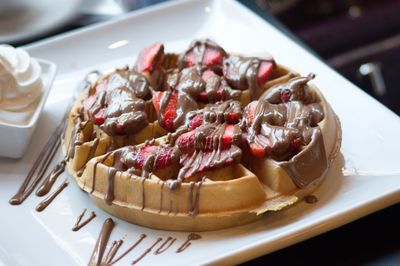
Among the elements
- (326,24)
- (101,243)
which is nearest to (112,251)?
(101,243)

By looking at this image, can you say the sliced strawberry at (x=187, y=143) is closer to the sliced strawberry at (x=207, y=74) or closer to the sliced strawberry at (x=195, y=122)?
the sliced strawberry at (x=195, y=122)

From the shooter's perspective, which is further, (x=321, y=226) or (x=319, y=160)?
(x=319, y=160)

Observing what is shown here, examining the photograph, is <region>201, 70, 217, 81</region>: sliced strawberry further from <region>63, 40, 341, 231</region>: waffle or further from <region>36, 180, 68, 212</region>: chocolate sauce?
<region>36, 180, 68, 212</region>: chocolate sauce

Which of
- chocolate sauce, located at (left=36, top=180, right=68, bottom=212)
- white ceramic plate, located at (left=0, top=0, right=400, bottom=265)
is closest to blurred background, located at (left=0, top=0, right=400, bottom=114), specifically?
white ceramic plate, located at (left=0, top=0, right=400, bottom=265)

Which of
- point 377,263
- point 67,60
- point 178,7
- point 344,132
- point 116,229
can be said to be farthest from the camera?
point 178,7

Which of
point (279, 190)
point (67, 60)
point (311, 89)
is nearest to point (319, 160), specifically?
point (279, 190)

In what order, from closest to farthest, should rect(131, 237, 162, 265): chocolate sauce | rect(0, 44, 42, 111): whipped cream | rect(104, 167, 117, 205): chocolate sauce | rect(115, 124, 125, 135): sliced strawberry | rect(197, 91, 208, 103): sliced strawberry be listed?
rect(131, 237, 162, 265): chocolate sauce
rect(104, 167, 117, 205): chocolate sauce
rect(115, 124, 125, 135): sliced strawberry
rect(197, 91, 208, 103): sliced strawberry
rect(0, 44, 42, 111): whipped cream

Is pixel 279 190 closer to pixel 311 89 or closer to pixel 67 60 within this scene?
pixel 311 89
